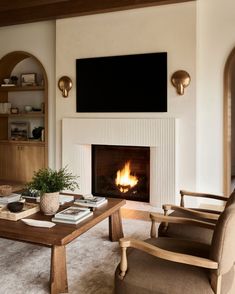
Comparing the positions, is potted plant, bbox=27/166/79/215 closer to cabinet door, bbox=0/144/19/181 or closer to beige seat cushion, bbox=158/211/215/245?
beige seat cushion, bbox=158/211/215/245

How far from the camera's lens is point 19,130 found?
6.31 metres

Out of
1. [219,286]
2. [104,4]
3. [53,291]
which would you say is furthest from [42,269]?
[104,4]

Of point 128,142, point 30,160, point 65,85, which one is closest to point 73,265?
point 128,142

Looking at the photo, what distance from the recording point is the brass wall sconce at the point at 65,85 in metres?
5.19

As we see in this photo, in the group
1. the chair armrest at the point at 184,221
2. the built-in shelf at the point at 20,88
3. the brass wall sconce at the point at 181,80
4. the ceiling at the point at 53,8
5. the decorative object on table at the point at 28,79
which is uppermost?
the ceiling at the point at 53,8

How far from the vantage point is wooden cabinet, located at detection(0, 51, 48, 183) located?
5816 millimetres

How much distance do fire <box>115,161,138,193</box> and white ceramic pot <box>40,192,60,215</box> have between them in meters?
2.43

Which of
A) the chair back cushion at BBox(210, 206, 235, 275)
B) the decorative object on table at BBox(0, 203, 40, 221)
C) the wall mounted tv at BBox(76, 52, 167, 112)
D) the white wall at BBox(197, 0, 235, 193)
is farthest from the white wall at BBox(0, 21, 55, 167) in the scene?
the chair back cushion at BBox(210, 206, 235, 275)

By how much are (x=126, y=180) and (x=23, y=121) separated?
246 cm

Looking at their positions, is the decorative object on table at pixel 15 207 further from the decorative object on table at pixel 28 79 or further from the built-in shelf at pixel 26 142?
the decorative object on table at pixel 28 79

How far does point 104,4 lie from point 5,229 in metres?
3.53

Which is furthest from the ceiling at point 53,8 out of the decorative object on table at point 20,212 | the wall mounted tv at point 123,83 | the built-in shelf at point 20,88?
the decorative object on table at point 20,212

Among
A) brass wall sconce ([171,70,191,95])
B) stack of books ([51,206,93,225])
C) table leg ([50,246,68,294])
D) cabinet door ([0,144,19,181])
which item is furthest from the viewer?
cabinet door ([0,144,19,181])

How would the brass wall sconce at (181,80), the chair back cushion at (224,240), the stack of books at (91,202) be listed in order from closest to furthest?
the chair back cushion at (224,240)
the stack of books at (91,202)
the brass wall sconce at (181,80)
